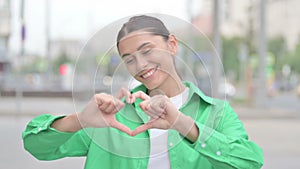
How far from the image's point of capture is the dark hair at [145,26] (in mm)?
1692

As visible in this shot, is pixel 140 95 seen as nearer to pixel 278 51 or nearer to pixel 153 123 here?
pixel 153 123

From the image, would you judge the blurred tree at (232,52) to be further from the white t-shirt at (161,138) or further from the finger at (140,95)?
the finger at (140,95)

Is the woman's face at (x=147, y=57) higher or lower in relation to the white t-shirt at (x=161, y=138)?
higher

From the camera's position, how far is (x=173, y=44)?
5.66ft

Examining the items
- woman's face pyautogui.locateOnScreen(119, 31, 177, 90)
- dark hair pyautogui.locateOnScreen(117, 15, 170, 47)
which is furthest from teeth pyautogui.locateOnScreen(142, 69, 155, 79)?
dark hair pyautogui.locateOnScreen(117, 15, 170, 47)

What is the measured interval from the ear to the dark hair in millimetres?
12

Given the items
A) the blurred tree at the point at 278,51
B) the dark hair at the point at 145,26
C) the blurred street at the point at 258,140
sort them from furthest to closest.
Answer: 1. the blurred tree at the point at 278,51
2. the blurred street at the point at 258,140
3. the dark hair at the point at 145,26

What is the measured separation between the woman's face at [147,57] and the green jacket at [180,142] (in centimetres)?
7

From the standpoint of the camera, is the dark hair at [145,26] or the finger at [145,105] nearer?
the finger at [145,105]

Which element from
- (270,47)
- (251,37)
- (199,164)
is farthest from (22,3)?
(270,47)

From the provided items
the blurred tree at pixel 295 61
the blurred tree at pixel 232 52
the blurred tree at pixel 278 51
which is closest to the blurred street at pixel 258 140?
the blurred tree at pixel 232 52

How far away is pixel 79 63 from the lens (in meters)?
1.73

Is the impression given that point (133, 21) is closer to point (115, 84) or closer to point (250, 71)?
point (115, 84)

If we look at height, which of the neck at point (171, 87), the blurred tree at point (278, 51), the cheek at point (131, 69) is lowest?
the neck at point (171, 87)
